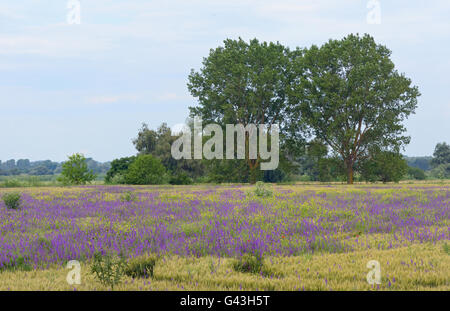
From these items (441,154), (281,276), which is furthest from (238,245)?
(441,154)

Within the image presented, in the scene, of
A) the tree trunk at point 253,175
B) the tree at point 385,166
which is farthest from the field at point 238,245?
the tree trunk at point 253,175

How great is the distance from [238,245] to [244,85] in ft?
127

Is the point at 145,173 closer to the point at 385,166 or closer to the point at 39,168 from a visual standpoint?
the point at 385,166

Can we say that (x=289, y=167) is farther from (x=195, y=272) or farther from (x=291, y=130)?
(x=195, y=272)

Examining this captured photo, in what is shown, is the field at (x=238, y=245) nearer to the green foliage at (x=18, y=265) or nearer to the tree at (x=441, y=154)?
the green foliage at (x=18, y=265)

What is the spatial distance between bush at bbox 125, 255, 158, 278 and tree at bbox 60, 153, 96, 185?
3596cm

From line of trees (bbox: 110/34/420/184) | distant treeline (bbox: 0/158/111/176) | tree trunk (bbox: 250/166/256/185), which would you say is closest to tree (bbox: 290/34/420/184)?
line of trees (bbox: 110/34/420/184)

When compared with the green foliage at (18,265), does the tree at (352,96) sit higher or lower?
higher

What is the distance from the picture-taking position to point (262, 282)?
19.3 feet

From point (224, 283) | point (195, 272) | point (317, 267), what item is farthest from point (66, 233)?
point (317, 267)

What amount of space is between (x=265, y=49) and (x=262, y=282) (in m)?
43.6

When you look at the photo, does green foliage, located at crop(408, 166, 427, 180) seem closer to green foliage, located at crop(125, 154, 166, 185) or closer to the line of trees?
the line of trees

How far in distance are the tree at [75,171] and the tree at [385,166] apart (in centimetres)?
2970

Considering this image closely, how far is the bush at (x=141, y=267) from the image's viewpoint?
6595 mm
